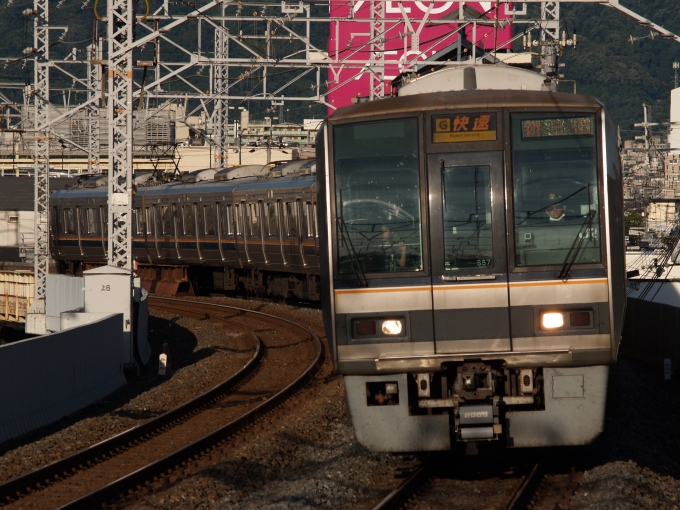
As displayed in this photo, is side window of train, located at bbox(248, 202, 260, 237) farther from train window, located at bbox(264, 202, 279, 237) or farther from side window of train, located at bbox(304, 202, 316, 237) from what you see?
side window of train, located at bbox(304, 202, 316, 237)

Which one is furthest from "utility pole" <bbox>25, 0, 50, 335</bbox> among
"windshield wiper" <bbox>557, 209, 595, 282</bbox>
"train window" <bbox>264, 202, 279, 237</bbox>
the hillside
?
the hillside

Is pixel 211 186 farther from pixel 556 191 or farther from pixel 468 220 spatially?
pixel 556 191

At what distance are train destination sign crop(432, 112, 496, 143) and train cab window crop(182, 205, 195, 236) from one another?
66.2 feet

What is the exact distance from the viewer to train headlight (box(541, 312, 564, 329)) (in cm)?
730

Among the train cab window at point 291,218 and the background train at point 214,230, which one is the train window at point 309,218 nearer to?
the background train at point 214,230

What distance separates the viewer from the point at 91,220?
1235 inches

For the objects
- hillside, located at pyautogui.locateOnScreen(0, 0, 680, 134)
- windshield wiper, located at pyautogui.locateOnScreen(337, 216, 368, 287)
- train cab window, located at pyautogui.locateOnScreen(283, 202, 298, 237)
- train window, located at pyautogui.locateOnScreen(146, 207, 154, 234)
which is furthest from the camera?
hillside, located at pyautogui.locateOnScreen(0, 0, 680, 134)

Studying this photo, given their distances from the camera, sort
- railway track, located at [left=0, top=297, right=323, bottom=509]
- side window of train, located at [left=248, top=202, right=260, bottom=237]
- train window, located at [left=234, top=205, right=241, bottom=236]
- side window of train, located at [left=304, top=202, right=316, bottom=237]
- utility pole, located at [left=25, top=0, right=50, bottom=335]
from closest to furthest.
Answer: railway track, located at [left=0, top=297, right=323, bottom=509]
side window of train, located at [left=304, top=202, right=316, bottom=237]
utility pole, located at [left=25, top=0, right=50, bottom=335]
side window of train, located at [left=248, top=202, right=260, bottom=237]
train window, located at [left=234, top=205, right=241, bottom=236]

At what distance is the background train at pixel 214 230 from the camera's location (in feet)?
73.0

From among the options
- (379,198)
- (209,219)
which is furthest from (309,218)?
(379,198)

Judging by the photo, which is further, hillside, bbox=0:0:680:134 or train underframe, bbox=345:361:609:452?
hillside, bbox=0:0:680:134

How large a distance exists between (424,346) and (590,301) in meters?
1.22

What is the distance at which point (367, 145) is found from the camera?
24.9 ft

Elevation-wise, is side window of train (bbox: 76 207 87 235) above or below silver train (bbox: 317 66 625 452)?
above
